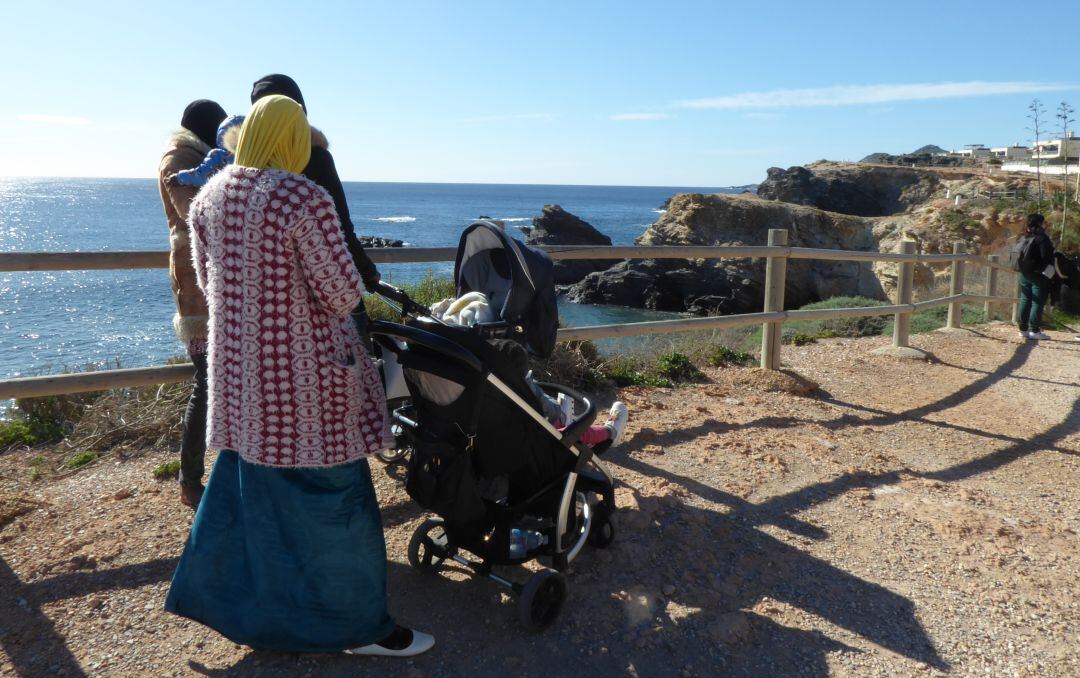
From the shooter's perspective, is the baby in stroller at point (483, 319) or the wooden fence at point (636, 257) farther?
the wooden fence at point (636, 257)

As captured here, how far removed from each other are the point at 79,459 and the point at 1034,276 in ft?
35.8

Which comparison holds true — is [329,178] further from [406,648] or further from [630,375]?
[630,375]

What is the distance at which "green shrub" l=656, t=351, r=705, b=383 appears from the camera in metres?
6.70

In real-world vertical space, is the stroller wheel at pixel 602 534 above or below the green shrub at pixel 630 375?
below

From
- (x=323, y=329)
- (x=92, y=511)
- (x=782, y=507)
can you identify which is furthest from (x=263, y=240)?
(x=782, y=507)

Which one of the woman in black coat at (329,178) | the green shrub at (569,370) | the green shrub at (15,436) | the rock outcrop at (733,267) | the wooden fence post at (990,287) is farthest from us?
the rock outcrop at (733,267)

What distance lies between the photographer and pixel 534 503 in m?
3.01

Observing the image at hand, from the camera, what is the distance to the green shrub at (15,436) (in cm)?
462

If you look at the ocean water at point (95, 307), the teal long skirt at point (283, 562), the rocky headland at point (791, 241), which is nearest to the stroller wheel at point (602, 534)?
the teal long skirt at point (283, 562)

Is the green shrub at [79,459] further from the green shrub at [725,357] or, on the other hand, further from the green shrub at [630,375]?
the green shrub at [725,357]

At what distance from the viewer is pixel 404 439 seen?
301 centimetres

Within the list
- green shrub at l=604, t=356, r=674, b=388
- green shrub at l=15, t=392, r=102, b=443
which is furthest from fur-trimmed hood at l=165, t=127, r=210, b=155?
green shrub at l=604, t=356, r=674, b=388

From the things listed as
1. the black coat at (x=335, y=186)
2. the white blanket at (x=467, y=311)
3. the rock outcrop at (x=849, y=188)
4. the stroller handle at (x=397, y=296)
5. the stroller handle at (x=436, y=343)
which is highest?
the rock outcrop at (x=849, y=188)

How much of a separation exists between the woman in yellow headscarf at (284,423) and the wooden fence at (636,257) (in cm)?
150
